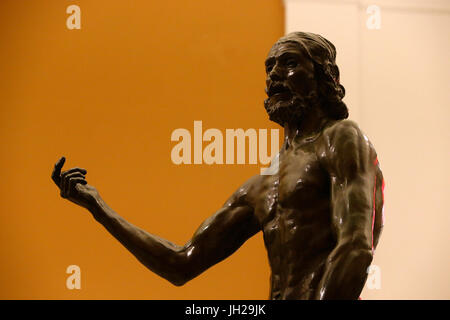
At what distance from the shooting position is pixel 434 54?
5180 mm

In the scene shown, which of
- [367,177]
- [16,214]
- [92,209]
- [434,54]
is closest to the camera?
[367,177]

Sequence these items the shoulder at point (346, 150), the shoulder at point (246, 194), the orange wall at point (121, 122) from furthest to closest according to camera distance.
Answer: the orange wall at point (121, 122) → the shoulder at point (246, 194) → the shoulder at point (346, 150)

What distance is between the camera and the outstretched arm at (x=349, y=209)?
1.98 meters

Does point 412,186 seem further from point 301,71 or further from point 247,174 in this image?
point 301,71

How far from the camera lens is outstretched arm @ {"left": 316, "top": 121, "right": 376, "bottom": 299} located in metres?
1.98

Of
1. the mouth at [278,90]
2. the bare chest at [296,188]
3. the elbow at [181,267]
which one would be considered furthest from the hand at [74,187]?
the mouth at [278,90]

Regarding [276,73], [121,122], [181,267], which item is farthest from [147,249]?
[121,122]

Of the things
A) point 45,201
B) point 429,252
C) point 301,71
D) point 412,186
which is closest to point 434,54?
point 412,186

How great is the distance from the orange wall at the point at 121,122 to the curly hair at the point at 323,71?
2.37 meters

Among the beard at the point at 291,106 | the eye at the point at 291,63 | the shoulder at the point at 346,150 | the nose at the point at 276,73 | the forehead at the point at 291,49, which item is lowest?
the shoulder at the point at 346,150

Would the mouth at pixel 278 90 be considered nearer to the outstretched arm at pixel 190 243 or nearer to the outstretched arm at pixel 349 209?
the outstretched arm at pixel 349 209

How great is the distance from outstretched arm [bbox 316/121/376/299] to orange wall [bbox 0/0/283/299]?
8.45 ft

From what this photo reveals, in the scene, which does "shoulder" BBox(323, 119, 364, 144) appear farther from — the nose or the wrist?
the wrist

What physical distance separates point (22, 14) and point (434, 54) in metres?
2.53
